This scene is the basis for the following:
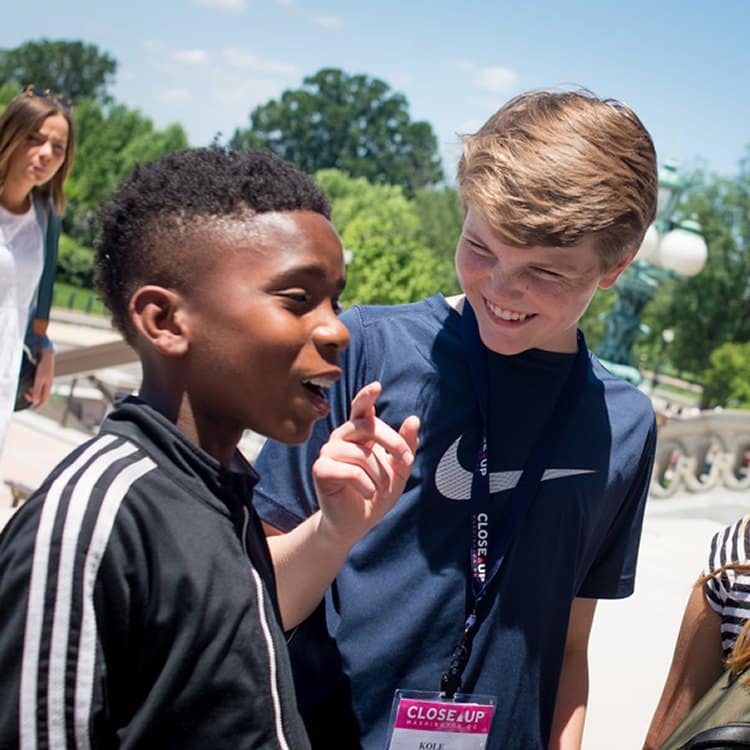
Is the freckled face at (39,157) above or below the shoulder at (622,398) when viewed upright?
above

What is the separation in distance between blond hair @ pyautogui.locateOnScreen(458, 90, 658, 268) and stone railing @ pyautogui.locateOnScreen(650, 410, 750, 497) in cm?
899

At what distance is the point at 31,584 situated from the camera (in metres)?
1.14

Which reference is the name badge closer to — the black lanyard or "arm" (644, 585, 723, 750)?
the black lanyard

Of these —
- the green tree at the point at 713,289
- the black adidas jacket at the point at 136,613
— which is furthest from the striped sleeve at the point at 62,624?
the green tree at the point at 713,289

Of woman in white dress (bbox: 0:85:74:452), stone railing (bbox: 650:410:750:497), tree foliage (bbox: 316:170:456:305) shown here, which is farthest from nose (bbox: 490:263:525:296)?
tree foliage (bbox: 316:170:456:305)

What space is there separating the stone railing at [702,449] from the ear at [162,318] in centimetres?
973

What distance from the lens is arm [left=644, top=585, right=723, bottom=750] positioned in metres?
2.06

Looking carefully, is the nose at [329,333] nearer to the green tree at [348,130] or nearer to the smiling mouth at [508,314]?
the smiling mouth at [508,314]

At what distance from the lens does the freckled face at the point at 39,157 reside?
13.4 ft

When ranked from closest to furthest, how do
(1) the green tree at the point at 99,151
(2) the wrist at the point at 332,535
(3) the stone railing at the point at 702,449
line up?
1. (2) the wrist at the point at 332,535
2. (3) the stone railing at the point at 702,449
3. (1) the green tree at the point at 99,151

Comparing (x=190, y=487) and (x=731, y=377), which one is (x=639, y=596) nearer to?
(x=190, y=487)

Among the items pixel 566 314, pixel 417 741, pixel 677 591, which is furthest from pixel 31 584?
pixel 677 591

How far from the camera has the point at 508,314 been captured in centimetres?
192

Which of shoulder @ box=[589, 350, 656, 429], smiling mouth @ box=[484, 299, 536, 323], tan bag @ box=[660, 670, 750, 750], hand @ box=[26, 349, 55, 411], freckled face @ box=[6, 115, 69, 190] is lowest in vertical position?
hand @ box=[26, 349, 55, 411]
